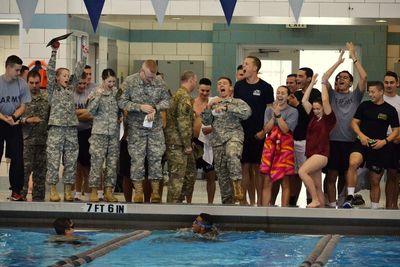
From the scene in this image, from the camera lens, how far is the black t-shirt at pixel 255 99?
13523 millimetres

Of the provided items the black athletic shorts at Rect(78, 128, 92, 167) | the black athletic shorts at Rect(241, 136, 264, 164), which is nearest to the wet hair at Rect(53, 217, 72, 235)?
the black athletic shorts at Rect(78, 128, 92, 167)

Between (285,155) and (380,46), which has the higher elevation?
(380,46)

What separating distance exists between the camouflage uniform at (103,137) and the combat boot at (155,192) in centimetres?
53

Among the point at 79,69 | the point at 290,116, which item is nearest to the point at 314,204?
the point at 290,116

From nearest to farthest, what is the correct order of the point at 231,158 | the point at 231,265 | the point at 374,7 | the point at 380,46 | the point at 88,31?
the point at 231,265, the point at 231,158, the point at 374,7, the point at 88,31, the point at 380,46

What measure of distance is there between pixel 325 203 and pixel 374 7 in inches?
209

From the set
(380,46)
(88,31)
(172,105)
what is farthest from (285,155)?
(380,46)

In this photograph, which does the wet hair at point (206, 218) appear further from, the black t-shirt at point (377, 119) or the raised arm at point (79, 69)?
the raised arm at point (79, 69)

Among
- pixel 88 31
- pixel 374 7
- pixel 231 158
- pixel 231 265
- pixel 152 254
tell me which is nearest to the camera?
pixel 231 265

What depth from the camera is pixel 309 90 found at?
43.3ft

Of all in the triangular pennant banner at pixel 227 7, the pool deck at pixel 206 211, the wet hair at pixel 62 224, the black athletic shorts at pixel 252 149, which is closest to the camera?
the wet hair at pixel 62 224

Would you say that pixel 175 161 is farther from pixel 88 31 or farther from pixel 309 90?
pixel 88 31

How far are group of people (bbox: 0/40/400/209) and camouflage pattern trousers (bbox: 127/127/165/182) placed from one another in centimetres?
1

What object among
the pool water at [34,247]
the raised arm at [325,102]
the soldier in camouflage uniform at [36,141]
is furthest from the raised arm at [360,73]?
the soldier in camouflage uniform at [36,141]
